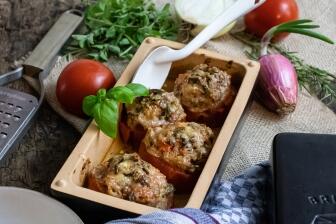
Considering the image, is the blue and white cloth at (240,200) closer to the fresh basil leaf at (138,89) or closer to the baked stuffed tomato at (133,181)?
the baked stuffed tomato at (133,181)

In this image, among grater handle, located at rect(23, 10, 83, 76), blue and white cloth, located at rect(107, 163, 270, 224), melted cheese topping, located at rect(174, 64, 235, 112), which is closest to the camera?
blue and white cloth, located at rect(107, 163, 270, 224)

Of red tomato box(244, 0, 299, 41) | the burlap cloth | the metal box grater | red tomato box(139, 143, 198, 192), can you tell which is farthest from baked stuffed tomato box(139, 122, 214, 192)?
red tomato box(244, 0, 299, 41)

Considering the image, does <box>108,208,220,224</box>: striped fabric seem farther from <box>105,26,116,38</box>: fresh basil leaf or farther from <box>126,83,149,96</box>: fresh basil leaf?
<box>105,26,116,38</box>: fresh basil leaf

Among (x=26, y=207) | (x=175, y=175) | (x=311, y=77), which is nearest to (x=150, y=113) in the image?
(x=175, y=175)

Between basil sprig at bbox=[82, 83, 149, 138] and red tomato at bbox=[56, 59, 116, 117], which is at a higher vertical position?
basil sprig at bbox=[82, 83, 149, 138]

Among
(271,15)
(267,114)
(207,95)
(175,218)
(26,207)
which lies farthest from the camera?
(271,15)

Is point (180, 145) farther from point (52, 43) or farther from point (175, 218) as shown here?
point (52, 43)

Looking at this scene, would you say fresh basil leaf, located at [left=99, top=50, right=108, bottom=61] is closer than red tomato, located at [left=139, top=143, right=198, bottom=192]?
No
